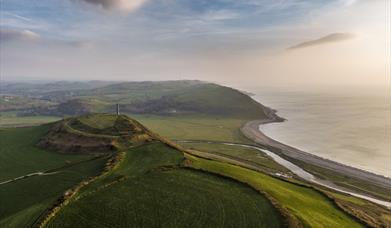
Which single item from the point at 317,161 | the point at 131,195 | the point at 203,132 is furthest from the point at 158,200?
the point at 203,132

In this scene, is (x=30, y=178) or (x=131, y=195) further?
(x=30, y=178)

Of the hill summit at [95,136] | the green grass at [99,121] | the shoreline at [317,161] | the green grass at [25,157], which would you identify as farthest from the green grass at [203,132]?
the green grass at [25,157]

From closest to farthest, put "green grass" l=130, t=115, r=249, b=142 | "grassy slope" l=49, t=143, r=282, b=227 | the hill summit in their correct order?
"grassy slope" l=49, t=143, r=282, b=227 < the hill summit < "green grass" l=130, t=115, r=249, b=142

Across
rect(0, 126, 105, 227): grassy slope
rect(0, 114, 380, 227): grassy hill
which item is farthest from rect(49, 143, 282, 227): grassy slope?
rect(0, 126, 105, 227): grassy slope

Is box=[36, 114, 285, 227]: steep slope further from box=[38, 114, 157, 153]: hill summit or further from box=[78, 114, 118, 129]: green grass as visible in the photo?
box=[78, 114, 118, 129]: green grass

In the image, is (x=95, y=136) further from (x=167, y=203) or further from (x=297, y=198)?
(x=297, y=198)

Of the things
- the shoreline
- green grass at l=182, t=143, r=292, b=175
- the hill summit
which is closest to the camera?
the hill summit

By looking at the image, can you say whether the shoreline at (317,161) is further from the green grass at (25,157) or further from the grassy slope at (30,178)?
the green grass at (25,157)
